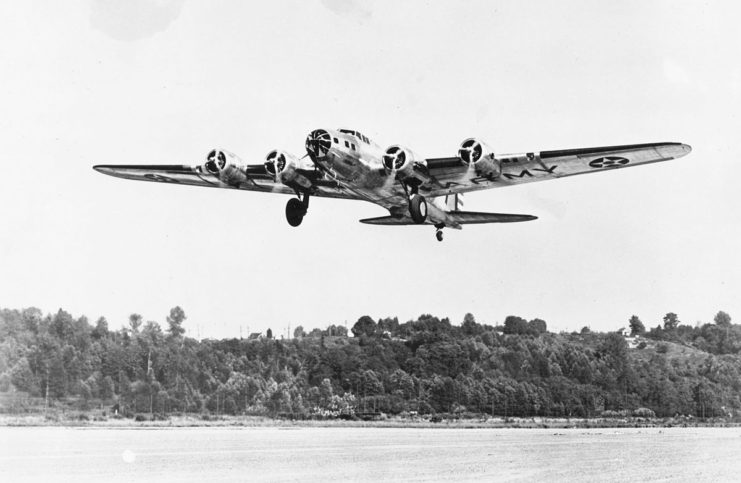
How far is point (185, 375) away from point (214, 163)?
38.2 m

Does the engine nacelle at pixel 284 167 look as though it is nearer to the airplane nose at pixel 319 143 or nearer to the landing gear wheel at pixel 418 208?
the airplane nose at pixel 319 143

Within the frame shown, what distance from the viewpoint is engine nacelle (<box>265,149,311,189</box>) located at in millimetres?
32281

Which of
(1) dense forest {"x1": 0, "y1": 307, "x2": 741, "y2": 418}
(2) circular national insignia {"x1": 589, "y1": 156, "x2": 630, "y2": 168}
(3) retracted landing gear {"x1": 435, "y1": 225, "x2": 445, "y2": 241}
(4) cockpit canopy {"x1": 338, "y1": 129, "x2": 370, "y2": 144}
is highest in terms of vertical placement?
(4) cockpit canopy {"x1": 338, "y1": 129, "x2": 370, "y2": 144}

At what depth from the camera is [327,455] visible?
32438 mm

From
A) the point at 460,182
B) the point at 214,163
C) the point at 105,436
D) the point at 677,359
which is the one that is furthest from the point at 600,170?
the point at 677,359

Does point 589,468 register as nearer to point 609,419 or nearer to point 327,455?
point 327,455

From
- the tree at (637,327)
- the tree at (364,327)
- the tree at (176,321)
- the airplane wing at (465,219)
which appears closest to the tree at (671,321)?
the tree at (637,327)

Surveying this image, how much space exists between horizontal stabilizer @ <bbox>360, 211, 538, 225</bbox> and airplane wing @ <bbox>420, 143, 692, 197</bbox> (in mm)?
1928

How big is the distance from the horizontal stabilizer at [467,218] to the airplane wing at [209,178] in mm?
2331

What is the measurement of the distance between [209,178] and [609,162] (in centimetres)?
1666

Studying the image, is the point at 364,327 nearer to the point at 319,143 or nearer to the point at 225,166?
the point at 225,166

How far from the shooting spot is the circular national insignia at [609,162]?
101ft

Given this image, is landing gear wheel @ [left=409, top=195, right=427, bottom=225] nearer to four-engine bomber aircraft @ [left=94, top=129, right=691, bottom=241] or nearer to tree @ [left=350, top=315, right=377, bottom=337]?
four-engine bomber aircraft @ [left=94, top=129, right=691, bottom=241]

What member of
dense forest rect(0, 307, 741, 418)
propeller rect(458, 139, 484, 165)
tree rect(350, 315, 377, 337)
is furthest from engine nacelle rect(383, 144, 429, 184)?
tree rect(350, 315, 377, 337)
